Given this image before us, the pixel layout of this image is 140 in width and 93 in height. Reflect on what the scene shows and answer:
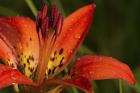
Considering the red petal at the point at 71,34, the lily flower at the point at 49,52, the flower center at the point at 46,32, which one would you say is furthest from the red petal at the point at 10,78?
the red petal at the point at 71,34

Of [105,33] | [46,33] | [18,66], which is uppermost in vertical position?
[46,33]

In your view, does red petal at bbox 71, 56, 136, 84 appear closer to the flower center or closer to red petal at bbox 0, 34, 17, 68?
the flower center

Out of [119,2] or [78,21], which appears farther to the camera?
[119,2]

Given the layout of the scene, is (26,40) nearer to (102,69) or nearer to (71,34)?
(71,34)

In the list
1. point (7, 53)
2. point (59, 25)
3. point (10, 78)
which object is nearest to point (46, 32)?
point (59, 25)

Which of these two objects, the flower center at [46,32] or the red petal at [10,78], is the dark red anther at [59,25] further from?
the red petal at [10,78]

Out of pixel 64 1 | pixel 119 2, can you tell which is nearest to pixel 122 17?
pixel 119 2

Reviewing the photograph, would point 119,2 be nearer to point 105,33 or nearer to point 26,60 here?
point 105,33
